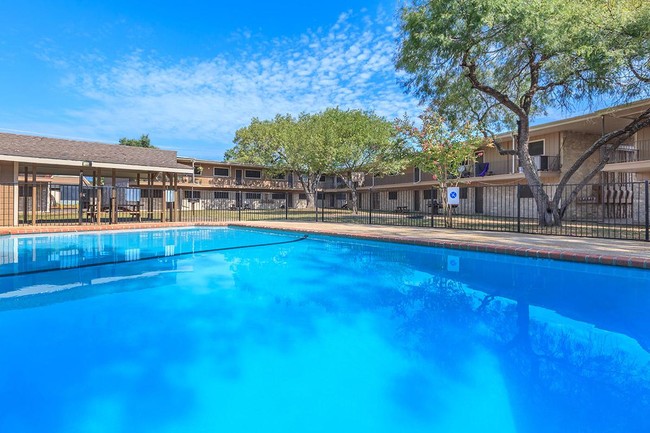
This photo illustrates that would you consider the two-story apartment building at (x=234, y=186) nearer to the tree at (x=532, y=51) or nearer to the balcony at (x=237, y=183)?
the balcony at (x=237, y=183)

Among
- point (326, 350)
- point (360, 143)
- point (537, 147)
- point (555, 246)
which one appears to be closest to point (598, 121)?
point (537, 147)

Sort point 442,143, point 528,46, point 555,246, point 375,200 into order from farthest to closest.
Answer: point 375,200 → point 442,143 → point 528,46 → point 555,246

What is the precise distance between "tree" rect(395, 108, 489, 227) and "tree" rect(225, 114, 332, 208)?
32.8 ft

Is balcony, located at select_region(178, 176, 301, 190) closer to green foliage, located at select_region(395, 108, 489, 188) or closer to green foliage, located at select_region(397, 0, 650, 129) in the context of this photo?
green foliage, located at select_region(395, 108, 489, 188)

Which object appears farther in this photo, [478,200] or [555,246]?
[478,200]

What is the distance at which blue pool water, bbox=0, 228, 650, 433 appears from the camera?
2.57 metres

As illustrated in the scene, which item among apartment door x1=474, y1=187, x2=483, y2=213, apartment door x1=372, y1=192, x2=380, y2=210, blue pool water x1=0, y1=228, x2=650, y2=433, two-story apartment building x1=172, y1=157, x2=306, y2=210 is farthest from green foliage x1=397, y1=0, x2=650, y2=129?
two-story apartment building x1=172, y1=157, x2=306, y2=210

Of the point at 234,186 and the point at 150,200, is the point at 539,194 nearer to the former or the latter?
the point at 150,200

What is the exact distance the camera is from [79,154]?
16953 millimetres

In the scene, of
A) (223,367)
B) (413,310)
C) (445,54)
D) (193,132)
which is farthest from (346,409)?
(193,132)

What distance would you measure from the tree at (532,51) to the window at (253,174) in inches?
1047

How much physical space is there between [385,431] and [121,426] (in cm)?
175

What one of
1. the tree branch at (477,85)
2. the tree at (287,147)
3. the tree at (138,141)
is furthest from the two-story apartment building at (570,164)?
the tree at (138,141)

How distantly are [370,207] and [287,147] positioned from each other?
1701cm
